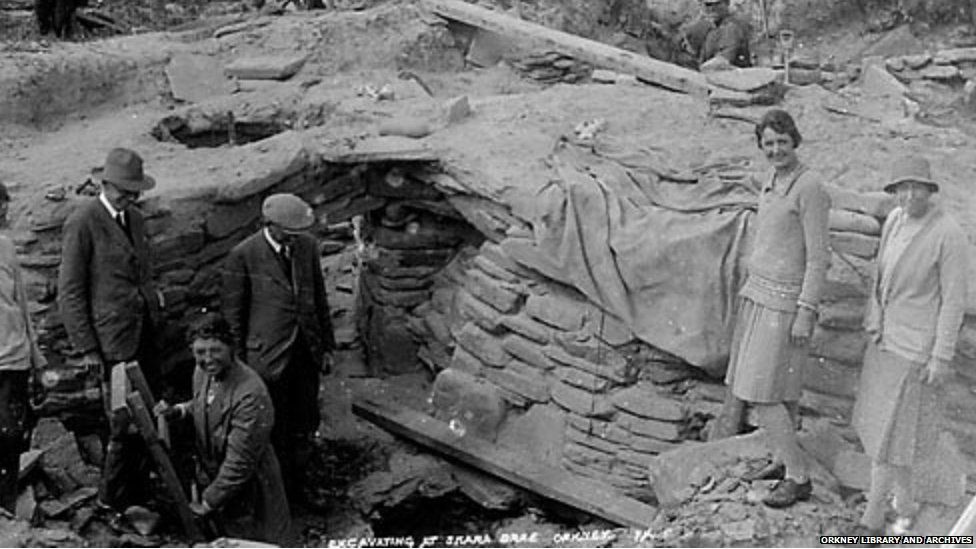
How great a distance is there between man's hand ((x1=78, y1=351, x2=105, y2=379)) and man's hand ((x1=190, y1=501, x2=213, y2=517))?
1.03 meters

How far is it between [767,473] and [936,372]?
1046mm

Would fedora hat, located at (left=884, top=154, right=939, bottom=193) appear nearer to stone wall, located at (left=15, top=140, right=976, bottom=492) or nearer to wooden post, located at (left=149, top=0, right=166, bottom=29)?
stone wall, located at (left=15, top=140, right=976, bottom=492)

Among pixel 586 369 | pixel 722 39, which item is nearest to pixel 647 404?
pixel 586 369

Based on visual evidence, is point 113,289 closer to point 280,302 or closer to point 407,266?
point 280,302

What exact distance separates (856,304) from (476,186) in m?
2.56

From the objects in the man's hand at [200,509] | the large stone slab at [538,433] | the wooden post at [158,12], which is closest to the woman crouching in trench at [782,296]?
the large stone slab at [538,433]

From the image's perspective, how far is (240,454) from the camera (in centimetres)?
675

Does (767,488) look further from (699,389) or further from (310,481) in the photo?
(310,481)

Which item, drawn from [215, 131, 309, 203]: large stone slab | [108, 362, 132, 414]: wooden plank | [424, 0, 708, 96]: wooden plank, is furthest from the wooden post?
[108, 362, 132, 414]: wooden plank

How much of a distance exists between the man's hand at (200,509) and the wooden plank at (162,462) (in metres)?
0.08

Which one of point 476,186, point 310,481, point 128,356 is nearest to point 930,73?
point 476,186

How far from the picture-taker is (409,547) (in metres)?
8.24

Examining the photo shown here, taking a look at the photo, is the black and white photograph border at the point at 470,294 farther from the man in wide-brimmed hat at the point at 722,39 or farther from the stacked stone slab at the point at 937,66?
the man in wide-brimmed hat at the point at 722,39

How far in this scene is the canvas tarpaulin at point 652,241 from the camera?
7941mm
